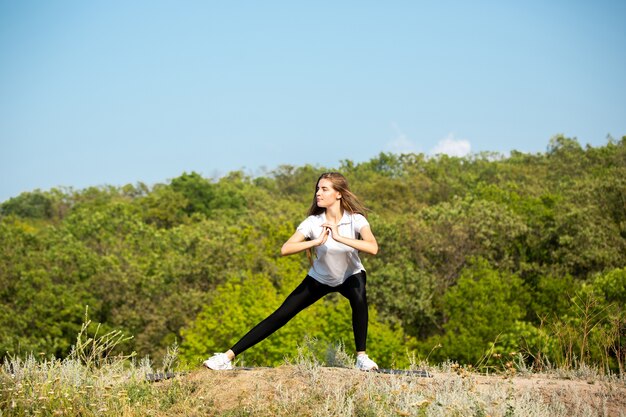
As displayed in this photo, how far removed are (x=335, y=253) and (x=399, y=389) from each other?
1470 mm

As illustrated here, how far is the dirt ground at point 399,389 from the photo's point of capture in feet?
21.2

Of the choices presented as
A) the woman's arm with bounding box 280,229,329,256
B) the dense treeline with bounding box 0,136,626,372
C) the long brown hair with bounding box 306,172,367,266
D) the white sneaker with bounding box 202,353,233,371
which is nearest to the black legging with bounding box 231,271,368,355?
the white sneaker with bounding box 202,353,233,371

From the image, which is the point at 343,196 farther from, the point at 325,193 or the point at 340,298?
the point at 340,298

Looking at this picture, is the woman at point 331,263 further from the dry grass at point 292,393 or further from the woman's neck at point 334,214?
the dry grass at point 292,393

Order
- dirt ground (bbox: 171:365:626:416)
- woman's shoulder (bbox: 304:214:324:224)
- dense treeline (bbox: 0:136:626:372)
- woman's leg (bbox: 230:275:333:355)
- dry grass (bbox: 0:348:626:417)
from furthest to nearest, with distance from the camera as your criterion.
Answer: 1. dense treeline (bbox: 0:136:626:372)
2. woman's shoulder (bbox: 304:214:324:224)
3. woman's leg (bbox: 230:275:333:355)
4. dirt ground (bbox: 171:365:626:416)
5. dry grass (bbox: 0:348:626:417)

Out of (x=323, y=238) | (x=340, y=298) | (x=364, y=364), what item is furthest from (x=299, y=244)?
(x=340, y=298)

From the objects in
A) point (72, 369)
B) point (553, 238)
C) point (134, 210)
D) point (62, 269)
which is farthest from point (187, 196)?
point (72, 369)

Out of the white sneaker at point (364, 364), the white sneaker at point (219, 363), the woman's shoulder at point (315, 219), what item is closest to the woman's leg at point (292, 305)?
the white sneaker at point (219, 363)

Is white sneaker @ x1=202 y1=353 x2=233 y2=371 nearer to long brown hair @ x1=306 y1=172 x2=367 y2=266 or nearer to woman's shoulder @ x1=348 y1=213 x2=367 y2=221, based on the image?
long brown hair @ x1=306 y1=172 x2=367 y2=266

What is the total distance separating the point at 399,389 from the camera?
21.7ft

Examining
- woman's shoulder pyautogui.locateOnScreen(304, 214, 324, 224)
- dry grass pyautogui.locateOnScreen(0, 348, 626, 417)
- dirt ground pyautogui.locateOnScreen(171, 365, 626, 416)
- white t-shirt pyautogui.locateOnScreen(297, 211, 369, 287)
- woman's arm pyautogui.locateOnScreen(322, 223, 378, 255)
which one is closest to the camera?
dry grass pyautogui.locateOnScreen(0, 348, 626, 417)

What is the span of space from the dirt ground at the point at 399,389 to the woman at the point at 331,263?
35cm

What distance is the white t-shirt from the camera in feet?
24.3

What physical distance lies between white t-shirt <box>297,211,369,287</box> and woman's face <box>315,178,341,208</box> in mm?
178
